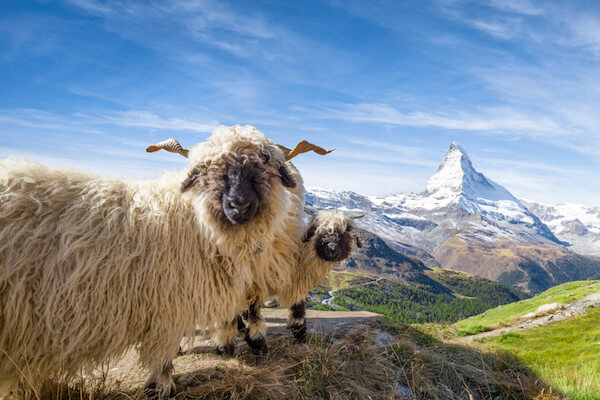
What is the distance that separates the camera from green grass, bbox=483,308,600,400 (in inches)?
243

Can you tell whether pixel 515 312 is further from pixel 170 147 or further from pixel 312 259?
pixel 170 147

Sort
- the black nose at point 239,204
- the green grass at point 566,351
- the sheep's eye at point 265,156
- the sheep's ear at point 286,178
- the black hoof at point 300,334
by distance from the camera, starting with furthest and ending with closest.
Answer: the black hoof at point 300,334, the green grass at point 566,351, the sheep's ear at point 286,178, the sheep's eye at point 265,156, the black nose at point 239,204

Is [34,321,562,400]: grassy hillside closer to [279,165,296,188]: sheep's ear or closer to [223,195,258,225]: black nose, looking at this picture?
[223,195,258,225]: black nose

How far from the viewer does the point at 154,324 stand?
4.59 metres

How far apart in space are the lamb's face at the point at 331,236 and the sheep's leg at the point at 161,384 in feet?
11.5

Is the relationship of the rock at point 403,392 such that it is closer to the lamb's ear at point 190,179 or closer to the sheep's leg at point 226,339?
the sheep's leg at point 226,339

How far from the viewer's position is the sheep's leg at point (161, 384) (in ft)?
15.6

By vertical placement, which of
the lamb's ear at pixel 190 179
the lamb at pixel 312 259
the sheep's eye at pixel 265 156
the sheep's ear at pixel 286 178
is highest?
the sheep's eye at pixel 265 156

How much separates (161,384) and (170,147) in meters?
3.36

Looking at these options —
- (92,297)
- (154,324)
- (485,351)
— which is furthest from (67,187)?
(485,351)

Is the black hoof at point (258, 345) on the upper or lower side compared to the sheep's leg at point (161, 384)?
lower

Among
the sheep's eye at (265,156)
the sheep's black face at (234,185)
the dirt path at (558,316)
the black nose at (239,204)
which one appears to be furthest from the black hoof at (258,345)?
the dirt path at (558,316)

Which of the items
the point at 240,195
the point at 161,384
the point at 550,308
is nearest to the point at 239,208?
the point at 240,195

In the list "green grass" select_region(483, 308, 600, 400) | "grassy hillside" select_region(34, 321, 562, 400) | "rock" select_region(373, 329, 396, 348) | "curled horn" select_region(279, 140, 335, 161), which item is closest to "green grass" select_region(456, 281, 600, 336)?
"green grass" select_region(483, 308, 600, 400)
